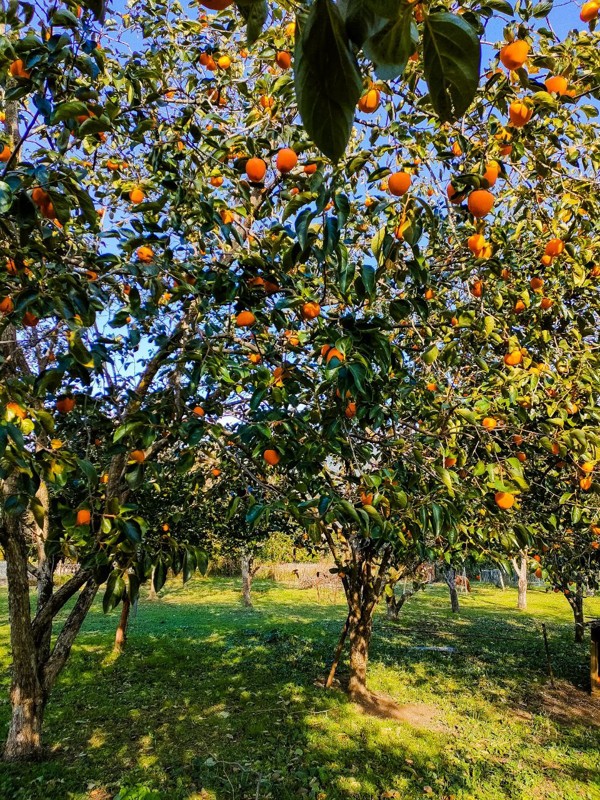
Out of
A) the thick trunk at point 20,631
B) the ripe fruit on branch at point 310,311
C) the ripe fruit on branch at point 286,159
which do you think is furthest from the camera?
the thick trunk at point 20,631

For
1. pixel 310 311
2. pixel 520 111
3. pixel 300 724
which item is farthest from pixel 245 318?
pixel 300 724

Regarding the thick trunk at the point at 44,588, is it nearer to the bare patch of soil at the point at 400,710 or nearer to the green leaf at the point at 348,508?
the green leaf at the point at 348,508

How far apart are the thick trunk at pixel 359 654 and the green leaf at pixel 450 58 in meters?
7.26

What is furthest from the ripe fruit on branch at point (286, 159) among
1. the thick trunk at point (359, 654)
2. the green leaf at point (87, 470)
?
the thick trunk at point (359, 654)

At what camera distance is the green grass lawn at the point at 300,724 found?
4.25 m

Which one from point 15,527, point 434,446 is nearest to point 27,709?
point 15,527

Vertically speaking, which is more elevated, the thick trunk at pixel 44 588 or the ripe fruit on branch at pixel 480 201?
the ripe fruit on branch at pixel 480 201

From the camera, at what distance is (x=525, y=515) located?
4836 mm

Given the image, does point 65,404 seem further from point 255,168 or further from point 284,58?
point 284,58

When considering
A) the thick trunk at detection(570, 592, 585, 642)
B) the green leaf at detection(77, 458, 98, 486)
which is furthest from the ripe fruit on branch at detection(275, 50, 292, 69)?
the thick trunk at detection(570, 592, 585, 642)

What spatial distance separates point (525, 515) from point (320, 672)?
Result: 15.1ft

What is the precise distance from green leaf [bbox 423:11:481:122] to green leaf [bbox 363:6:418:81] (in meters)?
0.02

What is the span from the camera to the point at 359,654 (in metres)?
6.83

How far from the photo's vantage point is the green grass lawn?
13.9 feet
